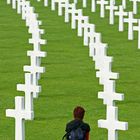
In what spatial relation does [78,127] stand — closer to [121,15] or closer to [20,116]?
[20,116]

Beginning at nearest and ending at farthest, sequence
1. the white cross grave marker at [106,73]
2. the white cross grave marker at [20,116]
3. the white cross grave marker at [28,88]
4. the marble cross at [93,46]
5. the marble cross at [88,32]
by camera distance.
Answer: the white cross grave marker at [20,116] < the white cross grave marker at [28,88] < the white cross grave marker at [106,73] < the marble cross at [93,46] < the marble cross at [88,32]

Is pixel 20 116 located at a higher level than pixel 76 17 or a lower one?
lower

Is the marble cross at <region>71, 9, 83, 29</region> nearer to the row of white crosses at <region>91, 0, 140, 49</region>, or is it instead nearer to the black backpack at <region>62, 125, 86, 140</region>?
the row of white crosses at <region>91, 0, 140, 49</region>

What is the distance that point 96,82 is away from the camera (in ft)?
65.2

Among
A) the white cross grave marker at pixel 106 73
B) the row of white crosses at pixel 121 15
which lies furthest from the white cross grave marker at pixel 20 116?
the row of white crosses at pixel 121 15

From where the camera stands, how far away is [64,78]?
20.4m

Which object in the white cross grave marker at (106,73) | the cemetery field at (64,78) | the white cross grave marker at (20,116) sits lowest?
the cemetery field at (64,78)

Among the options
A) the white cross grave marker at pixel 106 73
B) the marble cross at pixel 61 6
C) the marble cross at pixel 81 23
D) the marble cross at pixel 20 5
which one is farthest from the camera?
the marble cross at pixel 20 5

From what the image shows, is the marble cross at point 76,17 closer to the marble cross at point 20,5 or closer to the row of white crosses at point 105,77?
the row of white crosses at point 105,77

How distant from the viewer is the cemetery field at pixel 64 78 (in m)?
15.7

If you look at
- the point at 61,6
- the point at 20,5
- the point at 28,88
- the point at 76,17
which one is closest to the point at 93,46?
the point at 76,17

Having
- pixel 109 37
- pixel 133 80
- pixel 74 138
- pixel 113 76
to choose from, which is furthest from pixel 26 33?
pixel 74 138

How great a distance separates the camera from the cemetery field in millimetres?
15657

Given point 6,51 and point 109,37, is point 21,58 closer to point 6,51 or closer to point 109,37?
point 6,51
